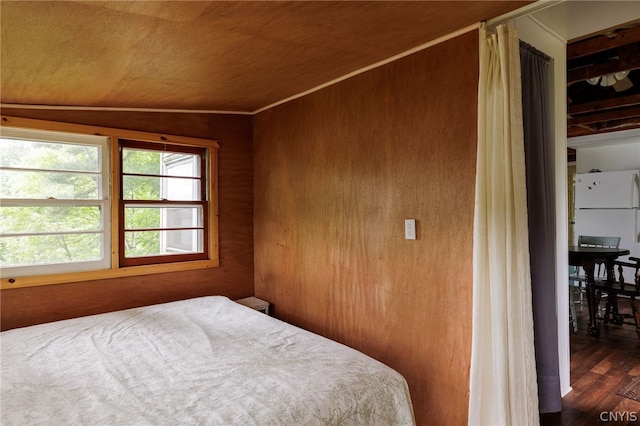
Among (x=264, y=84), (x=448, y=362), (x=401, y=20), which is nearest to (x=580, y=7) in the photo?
(x=401, y=20)

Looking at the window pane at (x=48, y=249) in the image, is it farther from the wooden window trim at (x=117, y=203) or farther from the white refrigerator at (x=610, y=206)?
the white refrigerator at (x=610, y=206)

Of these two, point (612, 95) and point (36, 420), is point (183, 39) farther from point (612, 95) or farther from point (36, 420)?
point (612, 95)

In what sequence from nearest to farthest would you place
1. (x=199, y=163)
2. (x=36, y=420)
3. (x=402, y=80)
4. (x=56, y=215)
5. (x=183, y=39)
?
(x=36, y=420)
(x=183, y=39)
(x=402, y=80)
(x=56, y=215)
(x=199, y=163)

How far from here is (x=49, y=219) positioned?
248 centimetres

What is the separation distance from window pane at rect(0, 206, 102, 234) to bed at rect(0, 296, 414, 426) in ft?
2.21

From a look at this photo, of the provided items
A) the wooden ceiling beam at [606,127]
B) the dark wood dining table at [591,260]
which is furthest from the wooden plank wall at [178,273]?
the wooden ceiling beam at [606,127]

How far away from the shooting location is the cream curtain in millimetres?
1648

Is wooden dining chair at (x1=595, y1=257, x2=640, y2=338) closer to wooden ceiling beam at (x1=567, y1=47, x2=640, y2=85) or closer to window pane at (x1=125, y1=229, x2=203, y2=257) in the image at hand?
wooden ceiling beam at (x1=567, y1=47, x2=640, y2=85)

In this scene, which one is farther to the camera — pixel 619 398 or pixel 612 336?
Answer: pixel 612 336

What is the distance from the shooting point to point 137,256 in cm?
281

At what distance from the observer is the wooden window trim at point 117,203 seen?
7.80ft

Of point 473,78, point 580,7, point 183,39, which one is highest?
point 580,7

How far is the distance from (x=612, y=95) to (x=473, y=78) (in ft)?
11.5

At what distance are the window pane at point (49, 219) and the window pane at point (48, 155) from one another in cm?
28
